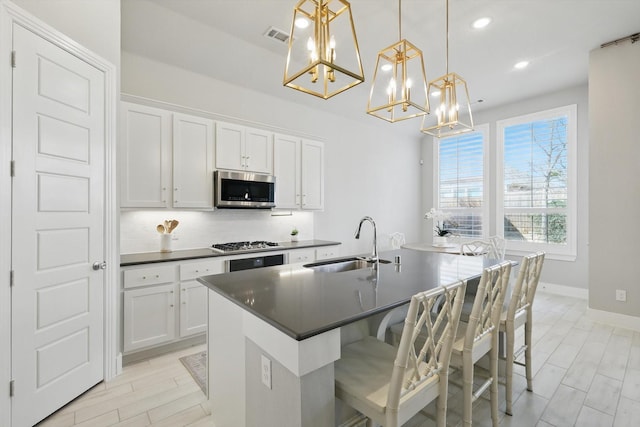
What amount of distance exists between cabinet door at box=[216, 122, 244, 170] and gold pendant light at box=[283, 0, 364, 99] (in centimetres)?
89

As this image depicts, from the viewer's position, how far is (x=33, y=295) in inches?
73.5

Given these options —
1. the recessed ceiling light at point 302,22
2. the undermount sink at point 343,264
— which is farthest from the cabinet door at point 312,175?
the undermount sink at point 343,264

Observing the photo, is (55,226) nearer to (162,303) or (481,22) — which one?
(162,303)

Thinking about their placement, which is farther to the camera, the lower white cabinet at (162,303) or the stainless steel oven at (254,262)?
the stainless steel oven at (254,262)

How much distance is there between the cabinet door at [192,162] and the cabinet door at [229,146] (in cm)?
9

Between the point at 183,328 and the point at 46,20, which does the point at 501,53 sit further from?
the point at 183,328

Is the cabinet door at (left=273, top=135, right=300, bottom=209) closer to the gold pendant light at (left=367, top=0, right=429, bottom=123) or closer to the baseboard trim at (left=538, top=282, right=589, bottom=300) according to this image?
the gold pendant light at (left=367, top=0, right=429, bottom=123)

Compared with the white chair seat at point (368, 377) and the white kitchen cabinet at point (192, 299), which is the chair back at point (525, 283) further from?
the white kitchen cabinet at point (192, 299)

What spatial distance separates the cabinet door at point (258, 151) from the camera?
3.64 metres

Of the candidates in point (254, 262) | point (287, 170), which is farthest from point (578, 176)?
point (254, 262)

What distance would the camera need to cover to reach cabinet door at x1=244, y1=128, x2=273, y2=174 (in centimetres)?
364

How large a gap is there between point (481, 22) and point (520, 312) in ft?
9.28

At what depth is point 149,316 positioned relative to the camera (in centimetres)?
266

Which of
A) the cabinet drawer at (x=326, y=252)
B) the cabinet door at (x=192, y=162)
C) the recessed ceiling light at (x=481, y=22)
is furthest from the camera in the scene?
the cabinet drawer at (x=326, y=252)
